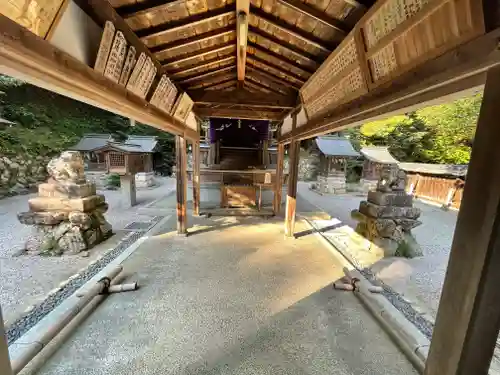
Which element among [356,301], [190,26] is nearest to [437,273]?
[356,301]

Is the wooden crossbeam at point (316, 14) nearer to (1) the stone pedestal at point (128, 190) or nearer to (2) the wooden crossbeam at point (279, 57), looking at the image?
(2) the wooden crossbeam at point (279, 57)

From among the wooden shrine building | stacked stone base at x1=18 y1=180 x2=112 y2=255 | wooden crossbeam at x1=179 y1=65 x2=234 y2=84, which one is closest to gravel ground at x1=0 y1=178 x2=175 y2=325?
stacked stone base at x1=18 y1=180 x2=112 y2=255

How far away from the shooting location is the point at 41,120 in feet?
47.2

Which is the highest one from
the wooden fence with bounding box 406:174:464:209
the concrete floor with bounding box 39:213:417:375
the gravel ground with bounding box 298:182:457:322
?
the wooden fence with bounding box 406:174:464:209

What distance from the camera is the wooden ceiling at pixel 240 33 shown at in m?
2.14

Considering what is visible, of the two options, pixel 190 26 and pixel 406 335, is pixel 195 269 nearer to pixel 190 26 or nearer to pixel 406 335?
pixel 406 335

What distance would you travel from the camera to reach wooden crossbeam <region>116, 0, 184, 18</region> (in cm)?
211

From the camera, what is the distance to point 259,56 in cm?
382

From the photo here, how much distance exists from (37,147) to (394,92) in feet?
60.0

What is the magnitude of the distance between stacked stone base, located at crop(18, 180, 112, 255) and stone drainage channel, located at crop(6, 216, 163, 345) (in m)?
0.74

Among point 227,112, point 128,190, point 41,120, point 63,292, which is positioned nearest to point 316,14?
point 227,112

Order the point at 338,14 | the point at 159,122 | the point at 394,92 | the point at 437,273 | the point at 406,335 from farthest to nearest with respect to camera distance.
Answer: the point at 437,273 < the point at 159,122 < the point at 406,335 < the point at 338,14 < the point at 394,92

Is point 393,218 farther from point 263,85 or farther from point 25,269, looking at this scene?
point 25,269

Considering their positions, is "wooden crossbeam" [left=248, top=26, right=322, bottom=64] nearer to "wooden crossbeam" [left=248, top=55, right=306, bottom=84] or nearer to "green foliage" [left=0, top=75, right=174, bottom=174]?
"wooden crossbeam" [left=248, top=55, right=306, bottom=84]
